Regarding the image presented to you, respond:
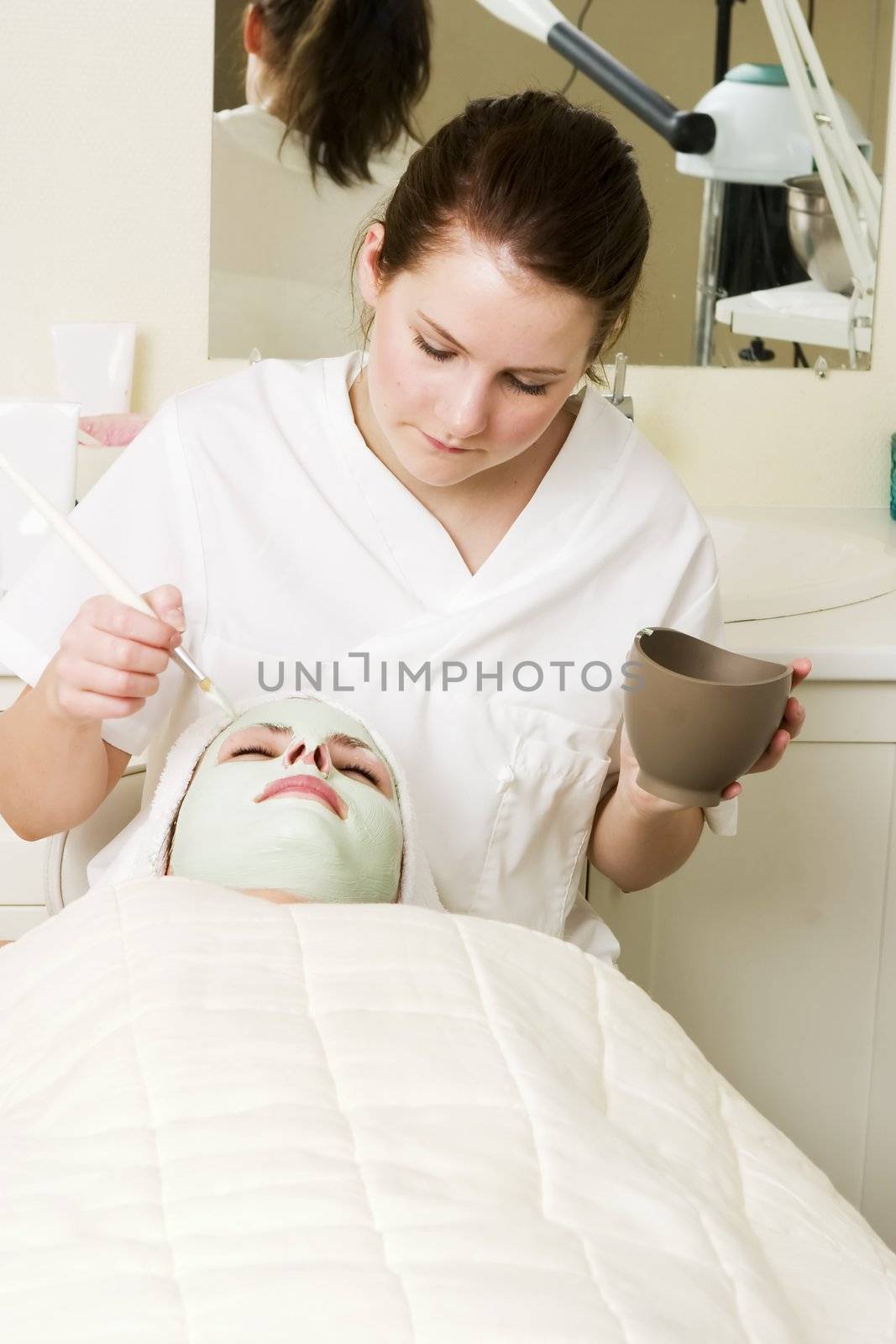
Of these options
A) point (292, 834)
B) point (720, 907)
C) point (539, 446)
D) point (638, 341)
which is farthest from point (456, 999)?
point (638, 341)

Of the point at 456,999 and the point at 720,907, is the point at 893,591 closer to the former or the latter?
the point at 720,907

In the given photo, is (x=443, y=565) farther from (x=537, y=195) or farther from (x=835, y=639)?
(x=835, y=639)

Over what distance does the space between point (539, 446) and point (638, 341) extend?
731mm

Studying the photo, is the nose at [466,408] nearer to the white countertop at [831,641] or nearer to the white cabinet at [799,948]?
the white countertop at [831,641]

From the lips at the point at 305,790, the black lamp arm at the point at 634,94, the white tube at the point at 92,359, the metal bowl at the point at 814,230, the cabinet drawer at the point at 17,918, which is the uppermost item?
the black lamp arm at the point at 634,94

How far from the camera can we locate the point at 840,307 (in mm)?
2098

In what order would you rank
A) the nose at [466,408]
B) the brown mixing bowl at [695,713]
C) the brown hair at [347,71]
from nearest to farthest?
the brown mixing bowl at [695,713]
the nose at [466,408]
the brown hair at [347,71]

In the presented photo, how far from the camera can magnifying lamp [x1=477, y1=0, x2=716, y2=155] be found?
193cm

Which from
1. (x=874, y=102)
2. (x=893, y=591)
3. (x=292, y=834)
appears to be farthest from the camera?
(x=874, y=102)

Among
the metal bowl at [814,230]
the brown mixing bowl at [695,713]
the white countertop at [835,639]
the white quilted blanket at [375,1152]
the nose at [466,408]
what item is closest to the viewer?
the white quilted blanket at [375,1152]

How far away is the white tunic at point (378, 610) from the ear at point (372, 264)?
0.11 m

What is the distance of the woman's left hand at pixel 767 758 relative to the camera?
46.4 inches

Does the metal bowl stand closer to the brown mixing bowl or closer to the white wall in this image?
the white wall

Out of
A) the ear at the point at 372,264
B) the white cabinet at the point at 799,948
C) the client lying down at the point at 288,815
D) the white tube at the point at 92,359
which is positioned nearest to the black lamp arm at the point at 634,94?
the white tube at the point at 92,359
